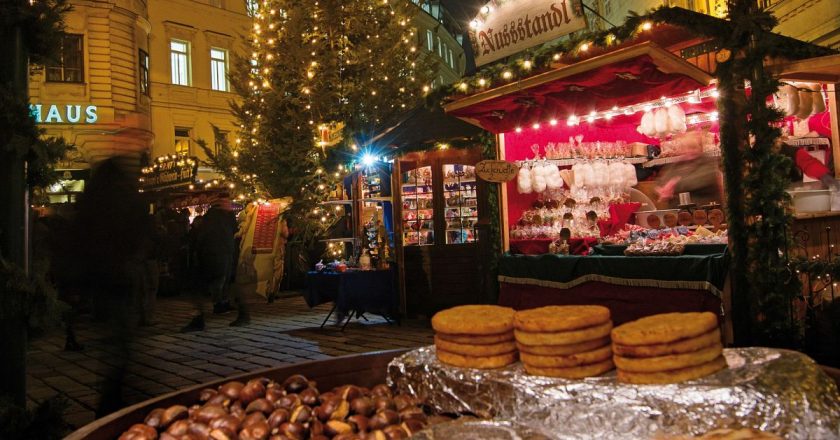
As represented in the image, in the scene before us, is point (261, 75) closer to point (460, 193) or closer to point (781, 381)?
point (460, 193)

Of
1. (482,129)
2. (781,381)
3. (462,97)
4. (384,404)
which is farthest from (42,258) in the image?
(482,129)

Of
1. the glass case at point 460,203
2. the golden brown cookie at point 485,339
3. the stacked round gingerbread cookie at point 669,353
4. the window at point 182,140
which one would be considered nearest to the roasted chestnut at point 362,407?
the golden brown cookie at point 485,339

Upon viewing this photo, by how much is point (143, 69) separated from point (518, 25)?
2365cm

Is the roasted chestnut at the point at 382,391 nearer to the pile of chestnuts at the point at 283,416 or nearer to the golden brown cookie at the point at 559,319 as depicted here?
the pile of chestnuts at the point at 283,416

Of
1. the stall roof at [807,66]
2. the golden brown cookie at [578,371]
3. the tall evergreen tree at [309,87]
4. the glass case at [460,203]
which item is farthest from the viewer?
the tall evergreen tree at [309,87]

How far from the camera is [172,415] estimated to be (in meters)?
2.40

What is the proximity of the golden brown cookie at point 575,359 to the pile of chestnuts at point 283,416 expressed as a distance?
54cm

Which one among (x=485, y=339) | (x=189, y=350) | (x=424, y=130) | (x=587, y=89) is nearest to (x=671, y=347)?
(x=485, y=339)

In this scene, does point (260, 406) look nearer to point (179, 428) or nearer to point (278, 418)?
point (278, 418)

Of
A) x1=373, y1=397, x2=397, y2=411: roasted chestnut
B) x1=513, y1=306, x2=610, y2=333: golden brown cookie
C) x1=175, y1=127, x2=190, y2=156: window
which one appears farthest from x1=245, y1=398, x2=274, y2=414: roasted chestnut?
x1=175, y1=127, x2=190, y2=156: window

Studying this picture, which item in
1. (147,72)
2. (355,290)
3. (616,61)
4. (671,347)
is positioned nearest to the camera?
(671,347)

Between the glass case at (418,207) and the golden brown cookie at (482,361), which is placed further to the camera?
the glass case at (418,207)

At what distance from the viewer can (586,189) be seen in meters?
9.05

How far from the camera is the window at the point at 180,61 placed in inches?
1099
